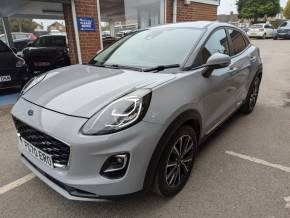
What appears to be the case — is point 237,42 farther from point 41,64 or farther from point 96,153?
point 41,64

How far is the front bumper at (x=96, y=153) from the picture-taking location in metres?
1.77

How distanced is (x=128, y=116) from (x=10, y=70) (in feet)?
16.6

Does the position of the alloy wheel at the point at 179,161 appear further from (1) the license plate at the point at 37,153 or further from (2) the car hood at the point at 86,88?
(1) the license plate at the point at 37,153

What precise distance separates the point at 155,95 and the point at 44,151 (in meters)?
1.00

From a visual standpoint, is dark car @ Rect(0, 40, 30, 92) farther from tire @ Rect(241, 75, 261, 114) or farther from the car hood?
tire @ Rect(241, 75, 261, 114)

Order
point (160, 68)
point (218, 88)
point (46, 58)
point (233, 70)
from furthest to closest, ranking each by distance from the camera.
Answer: point (46, 58), point (233, 70), point (218, 88), point (160, 68)

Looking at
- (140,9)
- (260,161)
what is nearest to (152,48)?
(260,161)

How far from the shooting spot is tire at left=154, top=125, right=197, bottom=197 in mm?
2113

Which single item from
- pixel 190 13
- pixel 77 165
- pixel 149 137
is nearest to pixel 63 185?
→ pixel 77 165

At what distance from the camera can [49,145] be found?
1954 mm

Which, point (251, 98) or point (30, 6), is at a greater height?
point (30, 6)

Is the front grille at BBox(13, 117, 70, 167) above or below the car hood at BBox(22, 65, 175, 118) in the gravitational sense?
below

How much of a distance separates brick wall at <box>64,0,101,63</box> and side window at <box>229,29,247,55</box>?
389 cm

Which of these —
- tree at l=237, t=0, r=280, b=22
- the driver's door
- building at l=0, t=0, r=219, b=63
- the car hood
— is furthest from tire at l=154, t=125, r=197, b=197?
tree at l=237, t=0, r=280, b=22
